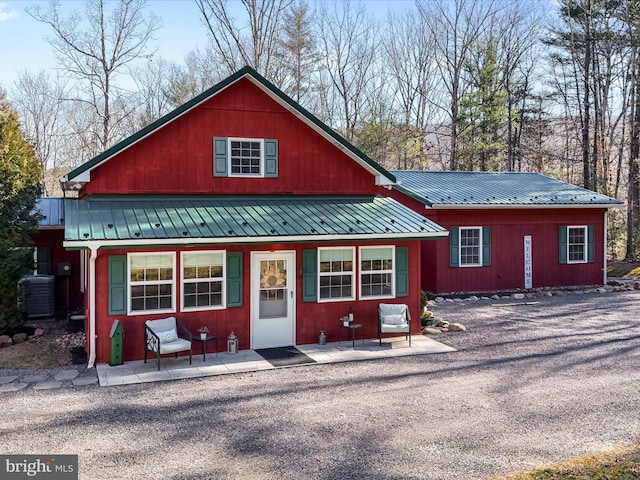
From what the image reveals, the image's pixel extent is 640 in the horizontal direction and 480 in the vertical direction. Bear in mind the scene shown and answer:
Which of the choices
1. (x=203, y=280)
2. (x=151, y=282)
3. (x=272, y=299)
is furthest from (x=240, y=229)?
(x=151, y=282)

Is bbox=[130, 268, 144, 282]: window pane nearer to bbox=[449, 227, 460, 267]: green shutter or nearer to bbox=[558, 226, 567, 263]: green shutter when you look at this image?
bbox=[449, 227, 460, 267]: green shutter

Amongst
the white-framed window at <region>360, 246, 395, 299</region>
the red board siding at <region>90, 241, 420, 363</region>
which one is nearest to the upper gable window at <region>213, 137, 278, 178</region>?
the red board siding at <region>90, 241, 420, 363</region>

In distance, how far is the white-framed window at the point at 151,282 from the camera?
10.6m

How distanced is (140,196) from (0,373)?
432cm

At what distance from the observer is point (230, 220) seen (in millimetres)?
11406

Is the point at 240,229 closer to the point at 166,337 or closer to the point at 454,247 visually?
the point at 166,337

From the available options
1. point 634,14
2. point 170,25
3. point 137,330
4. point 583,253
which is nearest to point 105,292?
point 137,330

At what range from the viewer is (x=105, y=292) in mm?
10312

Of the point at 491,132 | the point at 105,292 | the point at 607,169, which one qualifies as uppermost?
the point at 491,132

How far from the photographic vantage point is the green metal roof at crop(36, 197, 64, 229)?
1548 centimetres

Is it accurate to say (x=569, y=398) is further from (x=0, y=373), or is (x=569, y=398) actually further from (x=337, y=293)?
(x=0, y=373)

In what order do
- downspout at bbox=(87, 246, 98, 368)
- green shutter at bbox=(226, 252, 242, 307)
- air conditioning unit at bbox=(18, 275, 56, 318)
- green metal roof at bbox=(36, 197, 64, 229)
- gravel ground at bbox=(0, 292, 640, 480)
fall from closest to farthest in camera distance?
gravel ground at bbox=(0, 292, 640, 480) < downspout at bbox=(87, 246, 98, 368) < green shutter at bbox=(226, 252, 242, 307) < air conditioning unit at bbox=(18, 275, 56, 318) < green metal roof at bbox=(36, 197, 64, 229)

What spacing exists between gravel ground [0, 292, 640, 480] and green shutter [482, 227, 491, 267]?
25.1 ft

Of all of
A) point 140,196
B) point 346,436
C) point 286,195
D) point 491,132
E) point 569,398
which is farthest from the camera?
point 491,132
